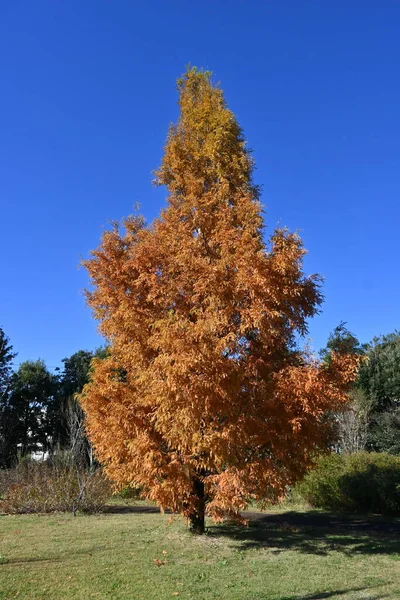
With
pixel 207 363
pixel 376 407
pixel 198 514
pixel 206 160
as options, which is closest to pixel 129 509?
pixel 198 514

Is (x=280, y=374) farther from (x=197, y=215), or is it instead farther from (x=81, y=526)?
(x=81, y=526)

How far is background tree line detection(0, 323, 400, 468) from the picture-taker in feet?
74.3

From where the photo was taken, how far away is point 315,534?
11.8 m

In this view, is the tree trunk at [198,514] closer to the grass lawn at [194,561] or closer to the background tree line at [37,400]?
the grass lawn at [194,561]

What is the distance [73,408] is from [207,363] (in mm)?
19041

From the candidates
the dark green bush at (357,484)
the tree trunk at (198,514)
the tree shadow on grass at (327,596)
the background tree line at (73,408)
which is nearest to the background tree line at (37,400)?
the background tree line at (73,408)

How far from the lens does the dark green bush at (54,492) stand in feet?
50.8

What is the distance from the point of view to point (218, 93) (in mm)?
12086

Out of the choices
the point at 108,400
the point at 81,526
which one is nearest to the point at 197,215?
the point at 108,400

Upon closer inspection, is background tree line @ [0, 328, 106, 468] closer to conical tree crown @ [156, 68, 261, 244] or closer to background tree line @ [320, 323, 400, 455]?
background tree line @ [320, 323, 400, 455]

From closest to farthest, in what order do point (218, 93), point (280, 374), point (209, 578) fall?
point (209, 578)
point (280, 374)
point (218, 93)

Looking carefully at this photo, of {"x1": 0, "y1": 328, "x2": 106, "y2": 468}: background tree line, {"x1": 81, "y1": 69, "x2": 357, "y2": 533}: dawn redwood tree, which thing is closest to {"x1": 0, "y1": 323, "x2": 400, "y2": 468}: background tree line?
{"x1": 0, "y1": 328, "x2": 106, "y2": 468}: background tree line

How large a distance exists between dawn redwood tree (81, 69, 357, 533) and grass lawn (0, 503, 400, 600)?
38.5 inches

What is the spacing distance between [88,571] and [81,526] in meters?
5.12
